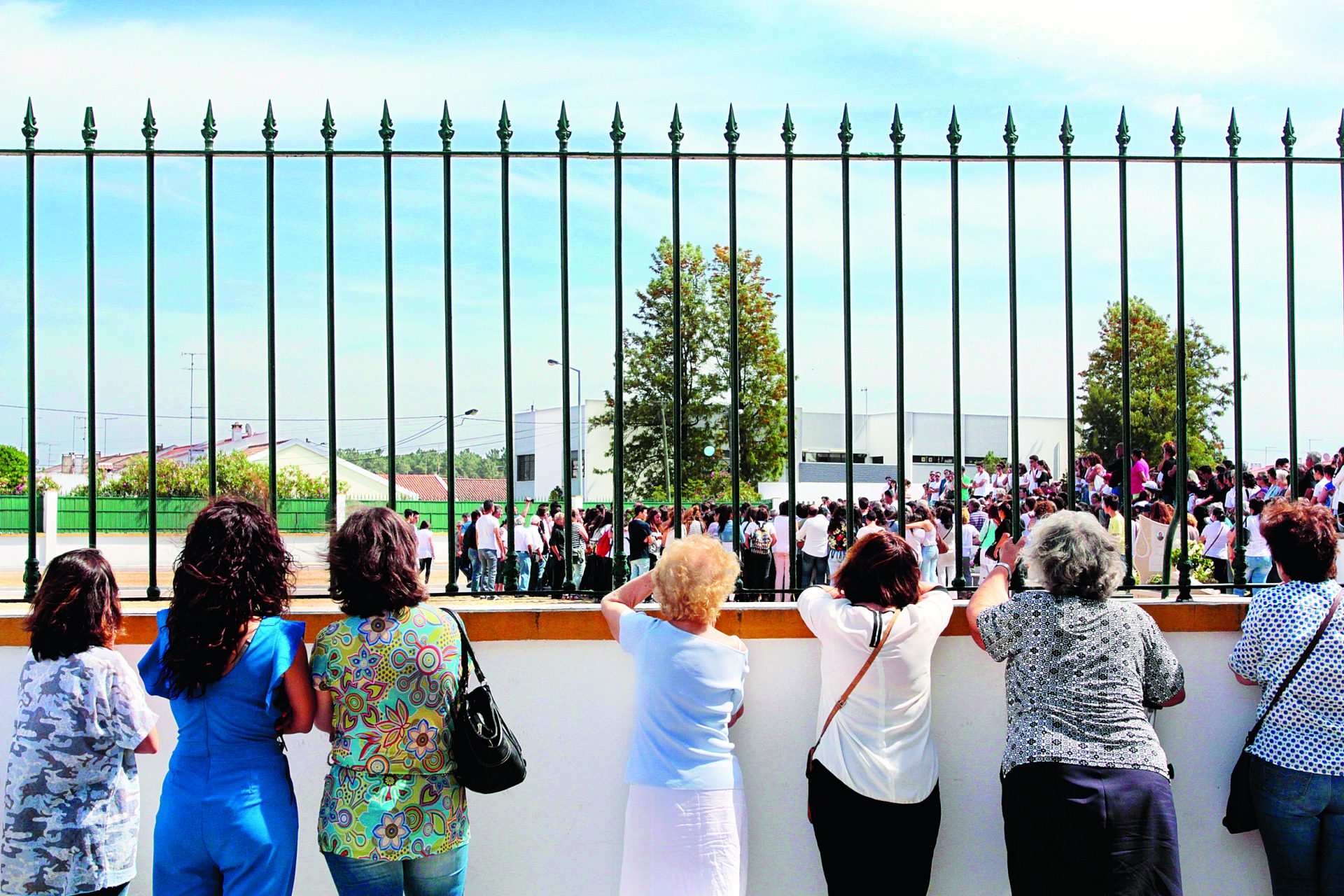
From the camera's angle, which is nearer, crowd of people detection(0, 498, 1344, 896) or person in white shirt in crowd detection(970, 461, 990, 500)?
crowd of people detection(0, 498, 1344, 896)

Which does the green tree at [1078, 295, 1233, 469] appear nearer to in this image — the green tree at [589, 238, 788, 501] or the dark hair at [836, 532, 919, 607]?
the green tree at [589, 238, 788, 501]

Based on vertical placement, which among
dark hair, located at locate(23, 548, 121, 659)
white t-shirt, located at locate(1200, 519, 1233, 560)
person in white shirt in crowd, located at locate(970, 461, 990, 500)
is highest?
dark hair, located at locate(23, 548, 121, 659)

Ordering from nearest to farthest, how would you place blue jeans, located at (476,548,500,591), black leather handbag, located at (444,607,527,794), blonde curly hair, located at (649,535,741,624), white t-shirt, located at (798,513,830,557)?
black leather handbag, located at (444,607,527,794) < blonde curly hair, located at (649,535,741,624) < white t-shirt, located at (798,513,830,557) < blue jeans, located at (476,548,500,591)

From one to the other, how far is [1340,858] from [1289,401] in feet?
5.86

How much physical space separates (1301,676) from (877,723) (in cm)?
149

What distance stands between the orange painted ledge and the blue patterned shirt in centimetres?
43

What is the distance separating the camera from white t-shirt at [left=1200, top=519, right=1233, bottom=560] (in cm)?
972

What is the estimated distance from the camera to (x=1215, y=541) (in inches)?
389

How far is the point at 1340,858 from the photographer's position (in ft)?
11.3

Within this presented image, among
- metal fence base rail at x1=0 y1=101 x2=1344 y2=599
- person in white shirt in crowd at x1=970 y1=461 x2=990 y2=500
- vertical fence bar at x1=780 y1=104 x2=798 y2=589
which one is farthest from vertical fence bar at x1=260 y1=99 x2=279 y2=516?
person in white shirt in crowd at x1=970 y1=461 x2=990 y2=500

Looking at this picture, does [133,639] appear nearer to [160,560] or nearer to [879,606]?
[879,606]

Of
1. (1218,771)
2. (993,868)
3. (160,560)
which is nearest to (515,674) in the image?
(993,868)

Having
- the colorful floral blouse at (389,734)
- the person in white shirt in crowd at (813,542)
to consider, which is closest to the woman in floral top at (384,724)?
the colorful floral blouse at (389,734)

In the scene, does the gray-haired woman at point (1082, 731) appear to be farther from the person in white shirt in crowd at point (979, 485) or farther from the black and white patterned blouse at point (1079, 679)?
the person in white shirt in crowd at point (979, 485)
